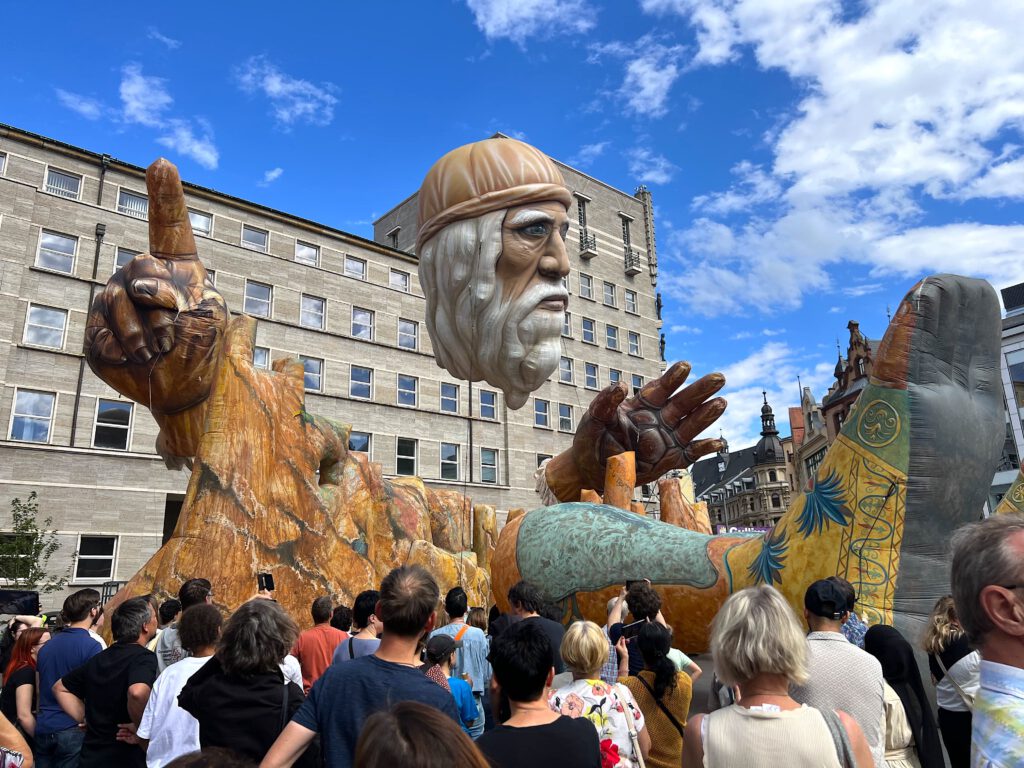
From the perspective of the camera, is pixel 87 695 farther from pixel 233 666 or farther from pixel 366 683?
pixel 366 683

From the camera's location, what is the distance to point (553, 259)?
191 inches

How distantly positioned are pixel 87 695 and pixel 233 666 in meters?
1.27

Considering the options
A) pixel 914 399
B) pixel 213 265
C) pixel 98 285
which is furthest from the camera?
pixel 213 265

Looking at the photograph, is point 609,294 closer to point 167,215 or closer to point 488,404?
point 488,404

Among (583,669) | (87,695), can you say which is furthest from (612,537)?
(87,695)

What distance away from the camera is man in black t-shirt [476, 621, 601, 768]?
198 centimetres

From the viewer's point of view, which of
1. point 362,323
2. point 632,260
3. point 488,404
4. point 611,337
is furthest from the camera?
point 632,260

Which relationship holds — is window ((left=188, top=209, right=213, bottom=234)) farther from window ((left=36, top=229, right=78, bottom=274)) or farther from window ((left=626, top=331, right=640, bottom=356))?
window ((left=626, top=331, right=640, bottom=356))

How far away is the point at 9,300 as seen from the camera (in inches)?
725

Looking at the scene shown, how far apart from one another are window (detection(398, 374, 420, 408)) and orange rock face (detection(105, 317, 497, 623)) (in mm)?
15225

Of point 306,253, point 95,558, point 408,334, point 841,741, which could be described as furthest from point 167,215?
point 408,334

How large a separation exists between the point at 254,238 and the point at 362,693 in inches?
924

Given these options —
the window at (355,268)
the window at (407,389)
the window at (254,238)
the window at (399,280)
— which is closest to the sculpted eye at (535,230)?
the window at (254,238)

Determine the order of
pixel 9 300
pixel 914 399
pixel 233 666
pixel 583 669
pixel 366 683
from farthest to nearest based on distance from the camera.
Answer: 1. pixel 9 300
2. pixel 914 399
3. pixel 583 669
4. pixel 233 666
5. pixel 366 683
